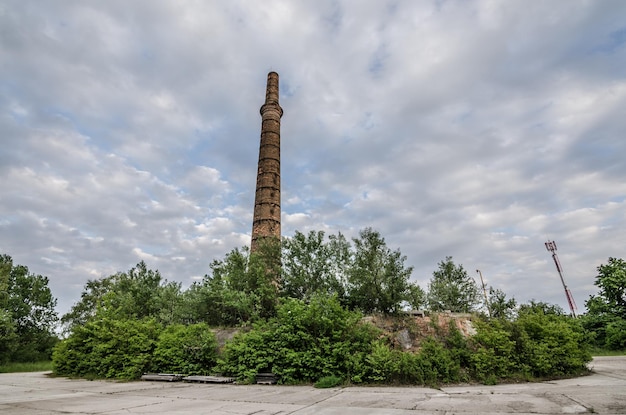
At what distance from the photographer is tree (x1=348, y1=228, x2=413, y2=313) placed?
12539mm

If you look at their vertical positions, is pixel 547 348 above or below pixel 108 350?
below

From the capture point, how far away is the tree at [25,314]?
27.9 meters

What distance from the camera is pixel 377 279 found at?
12.8 metres

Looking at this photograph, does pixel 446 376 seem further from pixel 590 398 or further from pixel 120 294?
pixel 120 294

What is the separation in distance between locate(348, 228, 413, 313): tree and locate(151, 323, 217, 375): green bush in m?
5.47

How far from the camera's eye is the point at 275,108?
2512 cm

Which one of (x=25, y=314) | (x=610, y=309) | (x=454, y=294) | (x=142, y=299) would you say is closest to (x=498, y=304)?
(x=454, y=294)

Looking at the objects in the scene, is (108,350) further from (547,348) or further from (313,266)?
(547,348)

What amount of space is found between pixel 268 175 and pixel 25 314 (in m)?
28.9

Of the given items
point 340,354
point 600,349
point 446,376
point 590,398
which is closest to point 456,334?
point 446,376

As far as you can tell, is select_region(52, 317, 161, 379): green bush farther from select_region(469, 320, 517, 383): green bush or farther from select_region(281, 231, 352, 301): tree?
select_region(469, 320, 517, 383): green bush

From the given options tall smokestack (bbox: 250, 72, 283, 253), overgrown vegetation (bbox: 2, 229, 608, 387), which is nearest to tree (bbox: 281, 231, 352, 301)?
Result: overgrown vegetation (bbox: 2, 229, 608, 387)

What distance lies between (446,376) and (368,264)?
4.86m

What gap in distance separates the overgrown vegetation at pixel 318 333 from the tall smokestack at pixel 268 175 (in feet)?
15.0
